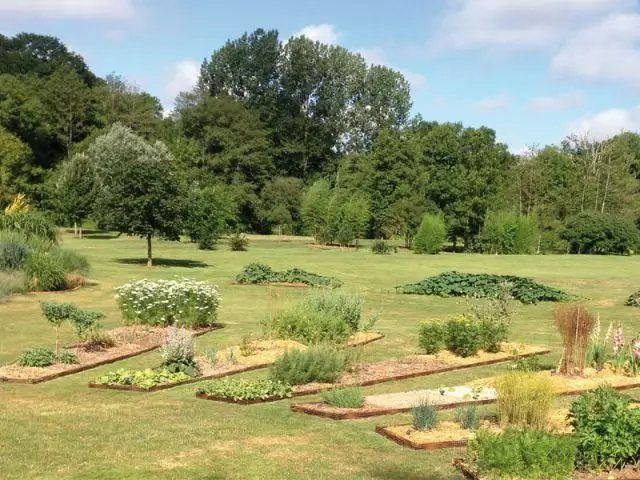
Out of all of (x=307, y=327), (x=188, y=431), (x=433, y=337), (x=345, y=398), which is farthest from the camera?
(x=307, y=327)

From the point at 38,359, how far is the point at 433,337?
6.53 m

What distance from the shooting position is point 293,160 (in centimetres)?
8662

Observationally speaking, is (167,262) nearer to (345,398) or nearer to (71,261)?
(71,261)

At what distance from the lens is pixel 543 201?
220ft

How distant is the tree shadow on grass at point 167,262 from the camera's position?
3169 centimetres

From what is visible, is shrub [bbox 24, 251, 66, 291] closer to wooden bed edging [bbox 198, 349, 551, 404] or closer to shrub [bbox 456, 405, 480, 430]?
wooden bed edging [bbox 198, 349, 551, 404]

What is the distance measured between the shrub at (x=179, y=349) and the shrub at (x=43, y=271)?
39.6 ft

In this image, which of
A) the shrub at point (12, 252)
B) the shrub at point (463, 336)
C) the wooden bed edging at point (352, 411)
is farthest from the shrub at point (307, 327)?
the shrub at point (12, 252)

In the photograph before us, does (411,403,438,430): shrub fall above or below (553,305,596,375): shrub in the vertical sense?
below

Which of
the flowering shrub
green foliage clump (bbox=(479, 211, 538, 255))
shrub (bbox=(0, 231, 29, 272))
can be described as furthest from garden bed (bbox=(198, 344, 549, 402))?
green foliage clump (bbox=(479, 211, 538, 255))

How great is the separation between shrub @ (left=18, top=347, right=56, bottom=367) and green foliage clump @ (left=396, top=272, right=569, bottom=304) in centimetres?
1422

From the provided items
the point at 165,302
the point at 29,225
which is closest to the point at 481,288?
the point at 165,302

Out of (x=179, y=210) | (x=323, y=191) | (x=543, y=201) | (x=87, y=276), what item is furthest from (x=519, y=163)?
(x=87, y=276)

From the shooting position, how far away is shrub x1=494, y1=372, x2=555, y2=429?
24.9ft
